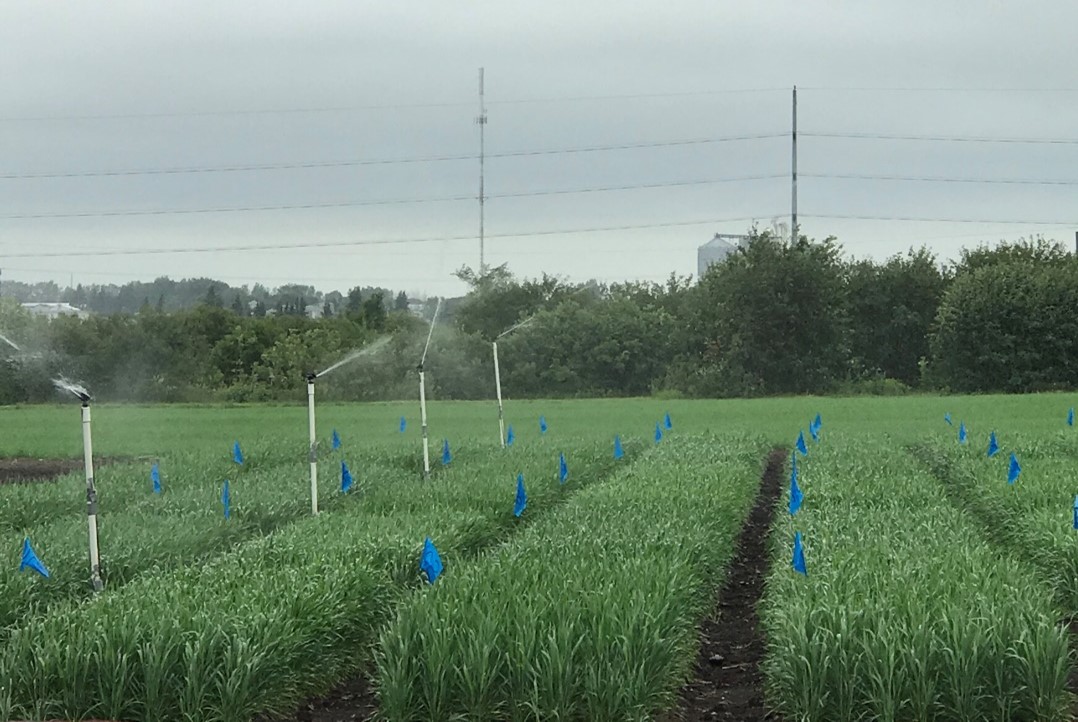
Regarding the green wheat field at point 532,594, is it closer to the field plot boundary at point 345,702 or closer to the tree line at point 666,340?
the field plot boundary at point 345,702

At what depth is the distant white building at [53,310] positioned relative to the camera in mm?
35656

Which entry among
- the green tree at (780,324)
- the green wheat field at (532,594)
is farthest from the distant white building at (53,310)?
the green tree at (780,324)

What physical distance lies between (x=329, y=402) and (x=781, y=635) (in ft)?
120

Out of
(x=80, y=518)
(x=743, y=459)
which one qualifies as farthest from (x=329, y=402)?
(x=80, y=518)

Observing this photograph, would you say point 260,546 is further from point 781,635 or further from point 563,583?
point 781,635

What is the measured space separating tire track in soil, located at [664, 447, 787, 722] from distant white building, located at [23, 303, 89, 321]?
2774 cm

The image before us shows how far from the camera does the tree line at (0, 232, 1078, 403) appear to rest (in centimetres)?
4341

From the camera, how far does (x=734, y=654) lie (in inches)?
352

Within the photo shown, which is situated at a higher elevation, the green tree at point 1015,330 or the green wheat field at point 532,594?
the green tree at point 1015,330

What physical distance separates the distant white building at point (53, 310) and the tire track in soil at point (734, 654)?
91.0ft

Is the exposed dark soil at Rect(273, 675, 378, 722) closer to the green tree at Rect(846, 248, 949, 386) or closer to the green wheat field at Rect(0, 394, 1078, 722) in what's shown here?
the green wheat field at Rect(0, 394, 1078, 722)

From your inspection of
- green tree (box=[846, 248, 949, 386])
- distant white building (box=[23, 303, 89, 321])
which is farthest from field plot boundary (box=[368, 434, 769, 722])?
green tree (box=[846, 248, 949, 386])

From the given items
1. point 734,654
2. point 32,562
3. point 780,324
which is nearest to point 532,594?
point 734,654

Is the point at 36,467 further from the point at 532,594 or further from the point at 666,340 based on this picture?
the point at 666,340
